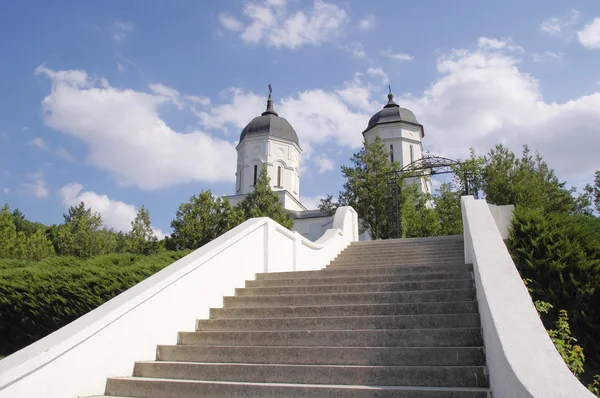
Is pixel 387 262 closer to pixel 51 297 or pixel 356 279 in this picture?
pixel 356 279

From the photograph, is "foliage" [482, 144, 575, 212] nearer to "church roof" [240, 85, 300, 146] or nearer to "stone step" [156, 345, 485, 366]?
"stone step" [156, 345, 485, 366]

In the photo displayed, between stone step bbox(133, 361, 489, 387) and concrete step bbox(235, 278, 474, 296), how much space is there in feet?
7.48

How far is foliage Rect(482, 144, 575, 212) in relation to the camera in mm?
19734

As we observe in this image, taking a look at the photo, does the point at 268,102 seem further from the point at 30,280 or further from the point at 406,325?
the point at 406,325

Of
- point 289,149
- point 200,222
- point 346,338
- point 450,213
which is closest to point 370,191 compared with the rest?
point 450,213

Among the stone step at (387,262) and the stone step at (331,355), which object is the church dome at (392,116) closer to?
the stone step at (387,262)

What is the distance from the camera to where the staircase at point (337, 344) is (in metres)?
4.53

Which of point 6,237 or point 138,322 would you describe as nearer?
point 138,322

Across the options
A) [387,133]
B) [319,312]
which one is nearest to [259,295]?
[319,312]

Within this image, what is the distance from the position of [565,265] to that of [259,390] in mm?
5546

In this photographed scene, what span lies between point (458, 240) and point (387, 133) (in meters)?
30.4

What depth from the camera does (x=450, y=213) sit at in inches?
1057

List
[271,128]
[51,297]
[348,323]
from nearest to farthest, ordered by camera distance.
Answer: [348,323], [51,297], [271,128]

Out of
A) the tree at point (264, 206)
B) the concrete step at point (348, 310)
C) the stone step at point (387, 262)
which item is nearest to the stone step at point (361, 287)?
the concrete step at point (348, 310)
